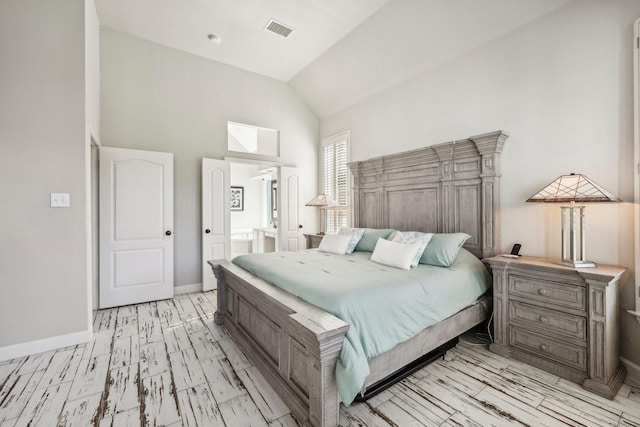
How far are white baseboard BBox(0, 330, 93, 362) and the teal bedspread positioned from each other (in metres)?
1.52

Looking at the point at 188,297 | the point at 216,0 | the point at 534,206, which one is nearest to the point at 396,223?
the point at 534,206

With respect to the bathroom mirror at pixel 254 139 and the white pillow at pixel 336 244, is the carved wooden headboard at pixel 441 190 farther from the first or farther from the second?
the bathroom mirror at pixel 254 139

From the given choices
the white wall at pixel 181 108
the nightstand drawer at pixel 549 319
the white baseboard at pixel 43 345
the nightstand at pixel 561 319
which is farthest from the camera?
the white wall at pixel 181 108

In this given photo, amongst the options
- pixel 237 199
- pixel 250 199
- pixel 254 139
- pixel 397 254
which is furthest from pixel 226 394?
pixel 250 199

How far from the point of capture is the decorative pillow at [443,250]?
258cm

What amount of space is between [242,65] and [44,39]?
2.48m

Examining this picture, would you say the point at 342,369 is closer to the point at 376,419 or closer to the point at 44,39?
the point at 376,419

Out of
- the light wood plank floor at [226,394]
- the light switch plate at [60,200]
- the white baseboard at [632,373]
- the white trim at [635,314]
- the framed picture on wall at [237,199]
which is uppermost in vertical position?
the framed picture on wall at [237,199]

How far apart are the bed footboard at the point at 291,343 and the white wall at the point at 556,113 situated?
224 cm

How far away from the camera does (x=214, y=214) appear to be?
14.0 feet

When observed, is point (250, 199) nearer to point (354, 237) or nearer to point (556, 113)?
point (354, 237)

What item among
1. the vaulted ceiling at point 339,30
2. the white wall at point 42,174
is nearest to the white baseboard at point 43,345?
the white wall at point 42,174

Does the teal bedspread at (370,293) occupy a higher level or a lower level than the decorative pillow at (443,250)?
lower

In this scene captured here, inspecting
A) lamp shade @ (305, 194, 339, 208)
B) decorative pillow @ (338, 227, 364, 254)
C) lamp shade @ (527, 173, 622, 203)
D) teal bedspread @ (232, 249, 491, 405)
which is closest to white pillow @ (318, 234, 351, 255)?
decorative pillow @ (338, 227, 364, 254)
